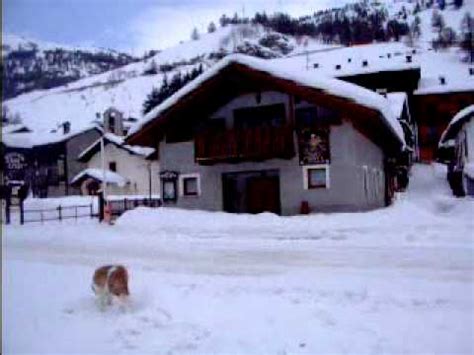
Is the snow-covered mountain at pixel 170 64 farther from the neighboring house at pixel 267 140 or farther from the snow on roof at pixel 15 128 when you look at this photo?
the neighboring house at pixel 267 140

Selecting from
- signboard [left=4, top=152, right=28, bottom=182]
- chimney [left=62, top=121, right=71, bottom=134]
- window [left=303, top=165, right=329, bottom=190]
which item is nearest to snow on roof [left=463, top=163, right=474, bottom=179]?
window [left=303, top=165, right=329, bottom=190]

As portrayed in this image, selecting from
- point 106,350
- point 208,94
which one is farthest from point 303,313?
point 208,94

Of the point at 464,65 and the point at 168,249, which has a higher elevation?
the point at 464,65

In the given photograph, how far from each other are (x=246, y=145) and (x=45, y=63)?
8.69 meters

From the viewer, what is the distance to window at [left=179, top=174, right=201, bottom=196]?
14.4 metres

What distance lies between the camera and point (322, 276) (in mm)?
6270

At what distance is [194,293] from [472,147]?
909 cm

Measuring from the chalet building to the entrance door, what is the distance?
3406mm

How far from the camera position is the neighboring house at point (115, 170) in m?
6.60

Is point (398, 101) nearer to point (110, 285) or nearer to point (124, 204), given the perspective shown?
point (124, 204)

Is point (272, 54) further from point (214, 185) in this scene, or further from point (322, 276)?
point (214, 185)

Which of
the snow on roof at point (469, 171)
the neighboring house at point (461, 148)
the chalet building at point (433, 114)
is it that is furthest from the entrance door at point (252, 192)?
the snow on roof at point (469, 171)

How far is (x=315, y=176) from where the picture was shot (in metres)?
13.1

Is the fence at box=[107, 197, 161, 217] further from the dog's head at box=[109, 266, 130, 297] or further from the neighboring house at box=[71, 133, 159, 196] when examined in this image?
the dog's head at box=[109, 266, 130, 297]
